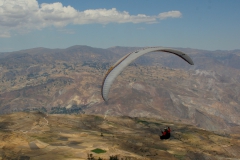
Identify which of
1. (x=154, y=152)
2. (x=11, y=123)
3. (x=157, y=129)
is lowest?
(x=157, y=129)

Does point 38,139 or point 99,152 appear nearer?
point 99,152

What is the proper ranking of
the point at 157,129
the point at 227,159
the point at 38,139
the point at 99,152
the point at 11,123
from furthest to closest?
1. the point at 157,129
2. the point at 11,123
3. the point at 227,159
4. the point at 38,139
5. the point at 99,152

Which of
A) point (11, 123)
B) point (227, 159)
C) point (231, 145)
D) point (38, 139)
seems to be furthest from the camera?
point (231, 145)

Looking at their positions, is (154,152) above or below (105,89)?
below

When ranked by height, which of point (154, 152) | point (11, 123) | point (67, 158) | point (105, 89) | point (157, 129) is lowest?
point (157, 129)

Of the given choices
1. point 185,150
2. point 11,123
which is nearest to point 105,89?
point 185,150

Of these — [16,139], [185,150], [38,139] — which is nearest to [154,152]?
[185,150]

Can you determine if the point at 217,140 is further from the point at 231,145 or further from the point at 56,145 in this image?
the point at 56,145

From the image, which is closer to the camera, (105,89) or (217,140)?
(105,89)

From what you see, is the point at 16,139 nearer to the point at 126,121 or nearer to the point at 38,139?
the point at 38,139
